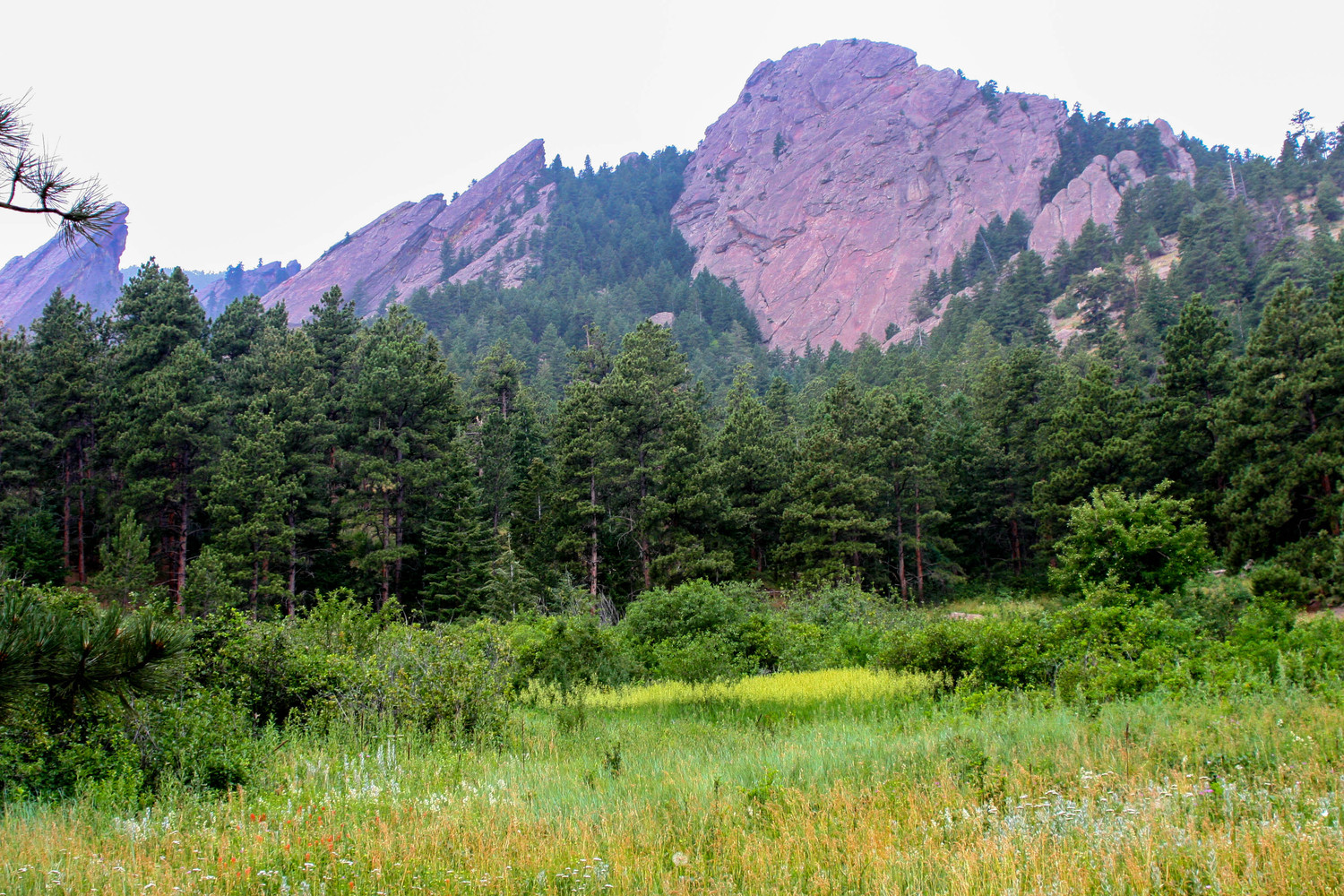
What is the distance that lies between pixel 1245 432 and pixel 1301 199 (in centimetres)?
8313

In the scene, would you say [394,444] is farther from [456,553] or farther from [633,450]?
[633,450]

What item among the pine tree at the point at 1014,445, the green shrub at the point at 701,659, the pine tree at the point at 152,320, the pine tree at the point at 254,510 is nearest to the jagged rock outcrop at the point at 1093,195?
the pine tree at the point at 1014,445

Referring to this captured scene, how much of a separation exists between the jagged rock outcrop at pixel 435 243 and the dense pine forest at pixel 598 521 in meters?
106

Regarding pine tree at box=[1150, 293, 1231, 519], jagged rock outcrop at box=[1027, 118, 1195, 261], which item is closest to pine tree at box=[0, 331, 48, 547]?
pine tree at box=[1150, 293, 1231, 519]

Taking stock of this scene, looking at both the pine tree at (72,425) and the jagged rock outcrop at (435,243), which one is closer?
the pine tree at (72,425)

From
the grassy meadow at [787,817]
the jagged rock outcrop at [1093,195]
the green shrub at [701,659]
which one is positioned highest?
the jagged rock outcrop at [1093,195]

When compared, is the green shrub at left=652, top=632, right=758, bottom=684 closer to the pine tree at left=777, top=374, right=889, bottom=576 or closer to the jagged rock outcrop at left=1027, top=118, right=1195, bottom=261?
the pine tree at left=777, top=374, right=889, bottom=576

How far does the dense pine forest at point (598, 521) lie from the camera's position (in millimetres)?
9883

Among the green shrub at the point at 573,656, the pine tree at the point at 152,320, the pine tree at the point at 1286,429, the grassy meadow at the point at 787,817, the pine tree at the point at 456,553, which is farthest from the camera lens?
the pine tree at the point at 152,320

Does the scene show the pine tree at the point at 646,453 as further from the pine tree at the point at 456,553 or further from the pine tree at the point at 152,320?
the pine tree at the point at 152,320

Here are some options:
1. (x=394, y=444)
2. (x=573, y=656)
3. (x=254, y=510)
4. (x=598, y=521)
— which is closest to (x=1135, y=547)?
(x=573, y=656)

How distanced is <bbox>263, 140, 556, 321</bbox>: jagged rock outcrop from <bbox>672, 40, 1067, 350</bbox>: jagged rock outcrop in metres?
41.5

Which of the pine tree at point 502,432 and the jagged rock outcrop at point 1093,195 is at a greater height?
the jagged rock outcrop at point 1093,195

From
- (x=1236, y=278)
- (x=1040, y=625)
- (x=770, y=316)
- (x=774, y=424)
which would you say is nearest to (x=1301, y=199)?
(x=1236, y=278)
